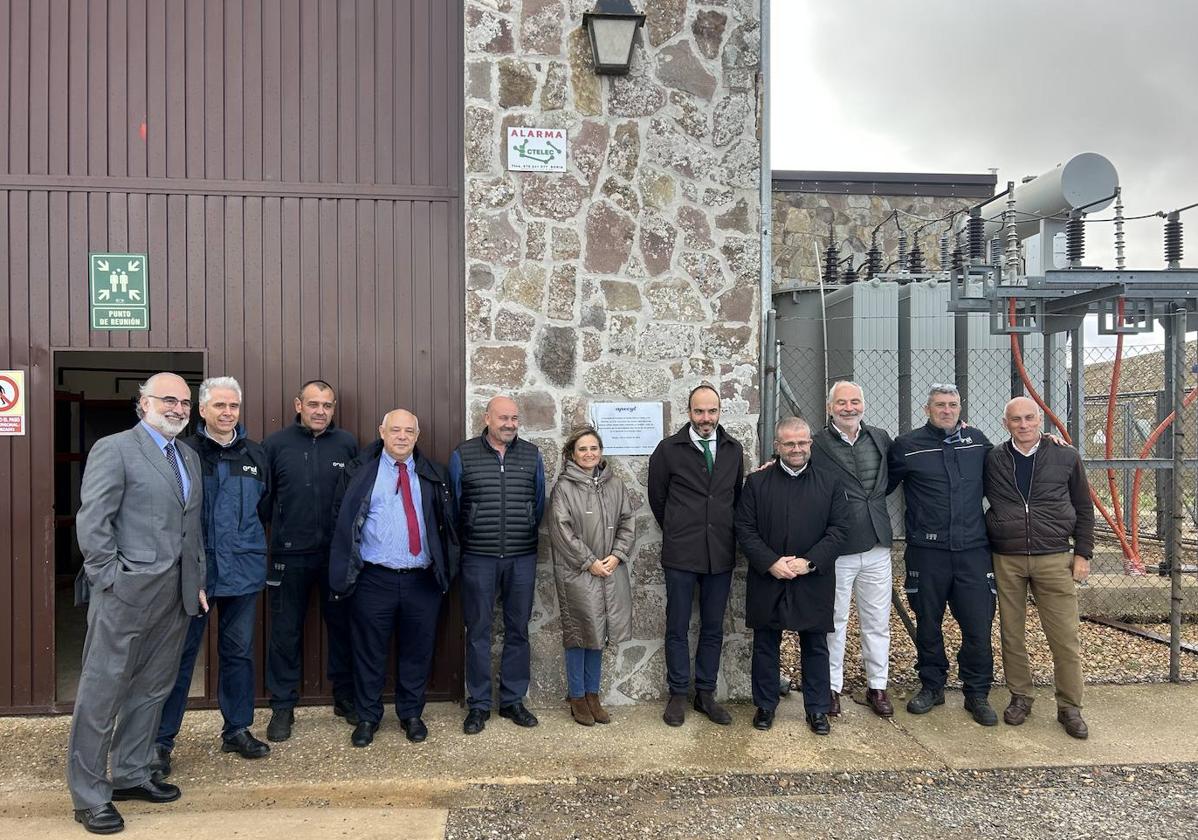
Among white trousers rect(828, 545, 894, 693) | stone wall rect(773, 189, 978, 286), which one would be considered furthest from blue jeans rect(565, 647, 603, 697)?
stone wall rect(773, 189, 978, 286)

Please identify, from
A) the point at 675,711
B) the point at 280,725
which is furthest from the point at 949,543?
the point at 280,725

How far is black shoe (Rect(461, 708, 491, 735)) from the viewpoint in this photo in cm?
444

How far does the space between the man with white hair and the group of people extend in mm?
11

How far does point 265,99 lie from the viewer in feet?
15.8

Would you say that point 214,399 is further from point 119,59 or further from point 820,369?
point 820,369

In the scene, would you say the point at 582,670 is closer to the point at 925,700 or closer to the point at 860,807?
the point at 860,807

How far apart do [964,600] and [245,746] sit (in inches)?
144

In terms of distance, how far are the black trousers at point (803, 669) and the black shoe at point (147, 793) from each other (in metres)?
2.76

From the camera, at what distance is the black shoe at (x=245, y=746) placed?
414 cm

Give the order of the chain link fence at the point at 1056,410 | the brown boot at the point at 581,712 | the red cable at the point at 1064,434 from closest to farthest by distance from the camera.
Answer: the brown boot at the point at 581,712, the red cable at the point at 1064,434, the chain link fence at the point at 1056,410

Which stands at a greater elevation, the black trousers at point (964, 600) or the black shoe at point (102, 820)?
the black trousers at point (964, 600)

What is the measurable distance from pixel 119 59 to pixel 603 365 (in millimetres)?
3037

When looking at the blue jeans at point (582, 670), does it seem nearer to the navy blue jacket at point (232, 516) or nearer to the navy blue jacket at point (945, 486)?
the navy blue jacket at point (232, 516)

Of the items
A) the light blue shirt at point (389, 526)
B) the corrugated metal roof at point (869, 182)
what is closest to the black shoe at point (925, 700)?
the light blue shirt at point (389, 526)
